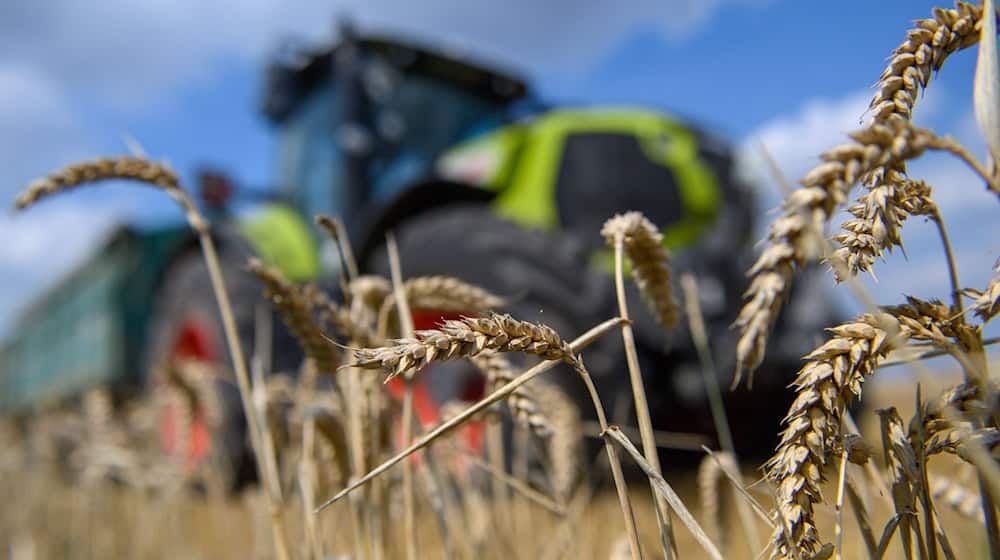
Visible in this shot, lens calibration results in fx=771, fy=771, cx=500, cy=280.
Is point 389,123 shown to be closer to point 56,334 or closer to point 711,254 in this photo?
point 711,254

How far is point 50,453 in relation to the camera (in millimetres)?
2848

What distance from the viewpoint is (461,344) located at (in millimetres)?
403

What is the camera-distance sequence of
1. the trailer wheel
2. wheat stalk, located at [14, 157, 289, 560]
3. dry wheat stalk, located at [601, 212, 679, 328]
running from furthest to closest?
1. the trailer wheel
2. wheat stalk, located at [14, 157, 289, 560]
3. dry wheat stalk, located at [601, 212, 679, 328]

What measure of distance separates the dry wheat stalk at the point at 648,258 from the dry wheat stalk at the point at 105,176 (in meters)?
0.45

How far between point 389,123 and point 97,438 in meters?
2.07

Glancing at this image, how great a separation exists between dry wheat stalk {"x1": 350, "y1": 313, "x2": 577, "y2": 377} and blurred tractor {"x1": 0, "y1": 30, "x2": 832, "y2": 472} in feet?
2.71

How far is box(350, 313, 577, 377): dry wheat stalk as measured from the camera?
0.38 meters

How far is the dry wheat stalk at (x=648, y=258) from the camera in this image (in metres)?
0.56

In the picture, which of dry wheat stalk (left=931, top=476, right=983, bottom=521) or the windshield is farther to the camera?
the windshield

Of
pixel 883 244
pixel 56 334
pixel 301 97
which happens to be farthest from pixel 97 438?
pixel 56 334

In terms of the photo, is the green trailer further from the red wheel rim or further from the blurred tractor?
the red wheel rim

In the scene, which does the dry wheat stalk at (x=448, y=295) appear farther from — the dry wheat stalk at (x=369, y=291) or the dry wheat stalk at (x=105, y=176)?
the dry wheat stalk at (x=105, y=176)

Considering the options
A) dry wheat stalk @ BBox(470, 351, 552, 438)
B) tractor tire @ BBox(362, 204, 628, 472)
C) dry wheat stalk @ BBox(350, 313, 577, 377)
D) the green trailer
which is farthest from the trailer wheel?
dry wheat stalk @ BBox(350, 313, 577, 377)

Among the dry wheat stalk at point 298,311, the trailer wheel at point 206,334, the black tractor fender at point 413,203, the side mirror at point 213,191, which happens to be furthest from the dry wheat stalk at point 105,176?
the side mirror at point 213,191
